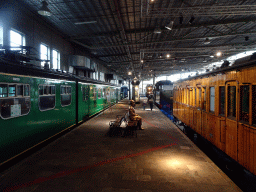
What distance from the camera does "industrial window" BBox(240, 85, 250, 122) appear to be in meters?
4.23

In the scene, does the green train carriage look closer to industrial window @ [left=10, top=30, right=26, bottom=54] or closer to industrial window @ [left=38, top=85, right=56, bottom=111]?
industrial window @ [left=38, top=85, right=56, bottom=111]

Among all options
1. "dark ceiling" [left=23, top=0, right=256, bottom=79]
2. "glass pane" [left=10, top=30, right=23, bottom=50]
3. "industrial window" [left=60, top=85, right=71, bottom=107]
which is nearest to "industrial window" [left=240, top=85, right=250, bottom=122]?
"dark ceiling" [left=23, top=0, right=256, bottom=79]

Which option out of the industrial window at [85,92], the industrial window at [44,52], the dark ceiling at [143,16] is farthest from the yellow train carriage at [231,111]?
the industrial window at [44,52]

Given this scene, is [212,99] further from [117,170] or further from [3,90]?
[3,90]

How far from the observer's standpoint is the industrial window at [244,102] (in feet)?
13.9

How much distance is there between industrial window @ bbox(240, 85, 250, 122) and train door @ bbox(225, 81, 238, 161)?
14cm

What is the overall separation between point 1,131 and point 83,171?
95.8 inches

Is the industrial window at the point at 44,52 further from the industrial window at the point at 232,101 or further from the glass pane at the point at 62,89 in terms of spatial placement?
the industrial window at the point at 232,101

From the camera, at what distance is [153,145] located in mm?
6746

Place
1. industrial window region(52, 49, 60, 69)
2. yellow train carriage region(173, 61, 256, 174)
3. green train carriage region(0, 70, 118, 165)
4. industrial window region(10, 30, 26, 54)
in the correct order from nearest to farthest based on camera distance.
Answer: yellow train carriage region(173, 61, 256, 174) < green train carriage region(0, 70, 118, 165) < industrial window region(10, 30, 26, 54) < industrial window region(52, 49, 60, 69)

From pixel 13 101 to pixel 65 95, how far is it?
3993mm

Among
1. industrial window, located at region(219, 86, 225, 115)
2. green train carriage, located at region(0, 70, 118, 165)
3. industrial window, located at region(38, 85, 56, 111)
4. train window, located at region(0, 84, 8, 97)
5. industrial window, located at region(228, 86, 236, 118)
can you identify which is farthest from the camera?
industrial window, located at region(38, 85, 56, 111)

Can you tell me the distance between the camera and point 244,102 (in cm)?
436

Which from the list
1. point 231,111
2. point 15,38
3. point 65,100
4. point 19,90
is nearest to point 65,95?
point 65,100
